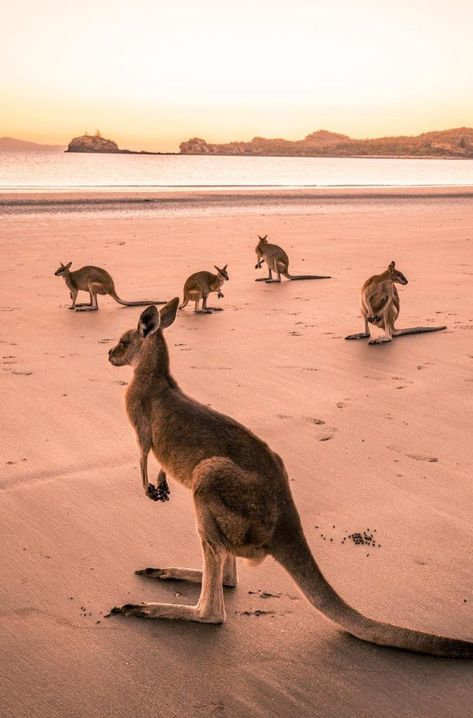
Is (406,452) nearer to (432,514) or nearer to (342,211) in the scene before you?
(432,514)

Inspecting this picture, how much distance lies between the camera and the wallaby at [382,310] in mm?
6047

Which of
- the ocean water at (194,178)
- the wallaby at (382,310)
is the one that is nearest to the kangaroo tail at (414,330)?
the wallaby at (382,310)

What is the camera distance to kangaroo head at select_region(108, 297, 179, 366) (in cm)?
293

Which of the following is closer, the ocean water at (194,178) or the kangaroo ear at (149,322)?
the kangaroo ear at (149,322)

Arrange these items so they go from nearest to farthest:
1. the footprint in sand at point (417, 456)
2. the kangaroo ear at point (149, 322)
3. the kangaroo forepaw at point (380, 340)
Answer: the kangaroo ear at point (149, 322)
the footprint in sand at point (417, 456)
the kangaroo forepaw at point (380, 340)

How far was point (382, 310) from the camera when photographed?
6.06 meters

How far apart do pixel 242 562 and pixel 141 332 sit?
0.85m

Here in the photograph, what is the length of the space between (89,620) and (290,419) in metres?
1.98

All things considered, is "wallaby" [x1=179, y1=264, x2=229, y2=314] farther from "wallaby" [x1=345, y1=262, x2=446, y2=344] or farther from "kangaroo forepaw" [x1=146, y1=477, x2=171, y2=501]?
"kangaroo forepaw" [x1=146, y1=477, x2=171, y2=501]

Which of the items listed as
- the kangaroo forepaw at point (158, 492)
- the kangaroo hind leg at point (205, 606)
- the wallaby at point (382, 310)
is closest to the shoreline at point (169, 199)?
the wallaby at point (382, 310)

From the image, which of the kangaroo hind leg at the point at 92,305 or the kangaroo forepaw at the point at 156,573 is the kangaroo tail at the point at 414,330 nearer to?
the kangaroo hind leg at the point at 92,305

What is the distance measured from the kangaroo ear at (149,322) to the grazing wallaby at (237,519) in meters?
0.39

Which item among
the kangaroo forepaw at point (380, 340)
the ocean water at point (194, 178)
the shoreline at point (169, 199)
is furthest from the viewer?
the ocean water at point (194, 178)

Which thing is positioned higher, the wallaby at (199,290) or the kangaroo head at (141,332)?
the kangaroo head at (141,332)
